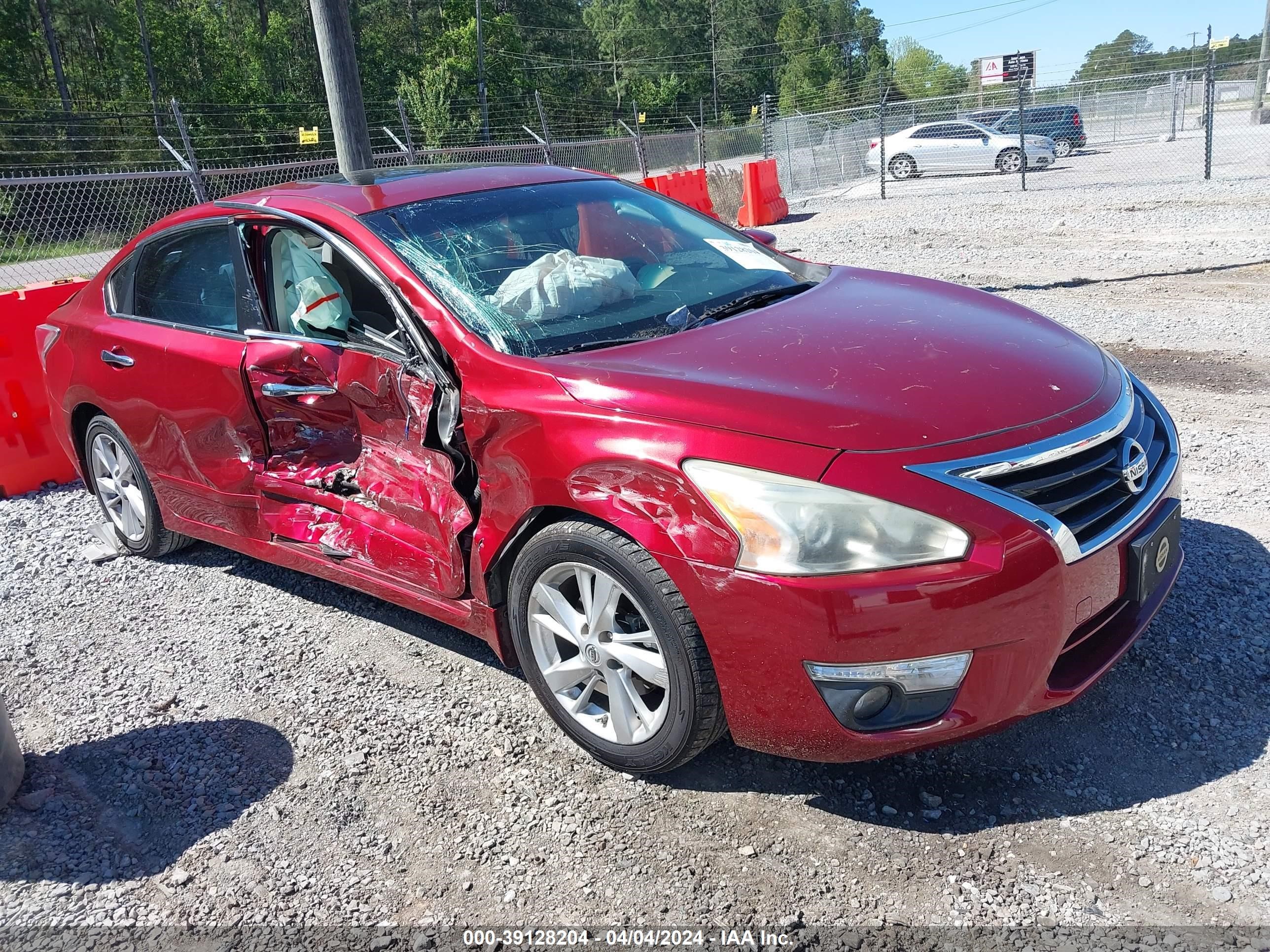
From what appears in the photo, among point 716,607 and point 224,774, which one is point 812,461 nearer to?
point 716,607

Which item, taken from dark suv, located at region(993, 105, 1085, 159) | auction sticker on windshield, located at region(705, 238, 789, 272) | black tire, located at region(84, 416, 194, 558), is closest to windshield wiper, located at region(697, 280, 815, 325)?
auction sticker on windshield, located at region(705, 238, 789, 272)

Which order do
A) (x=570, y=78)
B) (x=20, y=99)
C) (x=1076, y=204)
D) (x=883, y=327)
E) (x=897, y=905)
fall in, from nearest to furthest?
(x=897, y=905)
(x=883, y=327)
(x=1076, y=204)
(x=20, y=99)
(x=570, y=78)

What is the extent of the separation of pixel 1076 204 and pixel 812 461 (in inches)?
579

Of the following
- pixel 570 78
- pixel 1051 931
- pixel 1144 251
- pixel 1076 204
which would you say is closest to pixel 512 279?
pixel 1051 931

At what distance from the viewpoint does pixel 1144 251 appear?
10414mm

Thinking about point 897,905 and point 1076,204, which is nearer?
point 897,905

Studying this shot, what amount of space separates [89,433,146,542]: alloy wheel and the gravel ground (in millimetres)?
629

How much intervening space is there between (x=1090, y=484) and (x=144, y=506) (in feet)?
13.3

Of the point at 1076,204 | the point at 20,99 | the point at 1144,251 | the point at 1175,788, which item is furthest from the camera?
the point at 20,99

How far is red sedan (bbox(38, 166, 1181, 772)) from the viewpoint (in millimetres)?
2336

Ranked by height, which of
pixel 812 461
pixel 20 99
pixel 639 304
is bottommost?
pixel 812 461

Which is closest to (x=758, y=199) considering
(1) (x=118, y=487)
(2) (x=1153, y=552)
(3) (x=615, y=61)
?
(1) (x=118, y=487)

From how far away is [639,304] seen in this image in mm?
3283

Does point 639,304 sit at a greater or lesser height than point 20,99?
lesser
